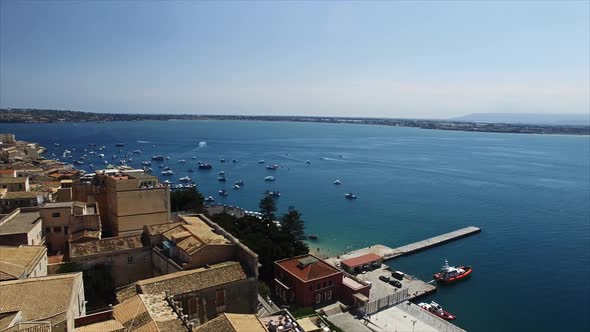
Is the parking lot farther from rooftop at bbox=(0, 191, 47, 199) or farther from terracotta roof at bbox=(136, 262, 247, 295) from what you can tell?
rooftop at bbox=(0, 191, 47, 199)

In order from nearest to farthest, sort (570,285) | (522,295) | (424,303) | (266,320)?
(266,320), (424,303), (522,295), (570,285)

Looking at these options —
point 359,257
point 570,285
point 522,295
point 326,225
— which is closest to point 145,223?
point 359,257

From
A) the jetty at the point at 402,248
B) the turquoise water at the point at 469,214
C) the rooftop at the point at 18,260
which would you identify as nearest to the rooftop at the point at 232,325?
the rooftop at the point at 18,260

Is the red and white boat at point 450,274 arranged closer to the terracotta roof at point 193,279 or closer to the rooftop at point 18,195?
the terracotta roof at point 193,279

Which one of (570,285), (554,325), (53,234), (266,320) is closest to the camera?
(266,320)

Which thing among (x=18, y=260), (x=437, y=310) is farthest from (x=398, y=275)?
(x=18, y=260)

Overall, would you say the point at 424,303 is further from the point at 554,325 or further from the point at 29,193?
the point at 29,193

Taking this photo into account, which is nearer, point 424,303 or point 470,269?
point 424,303
